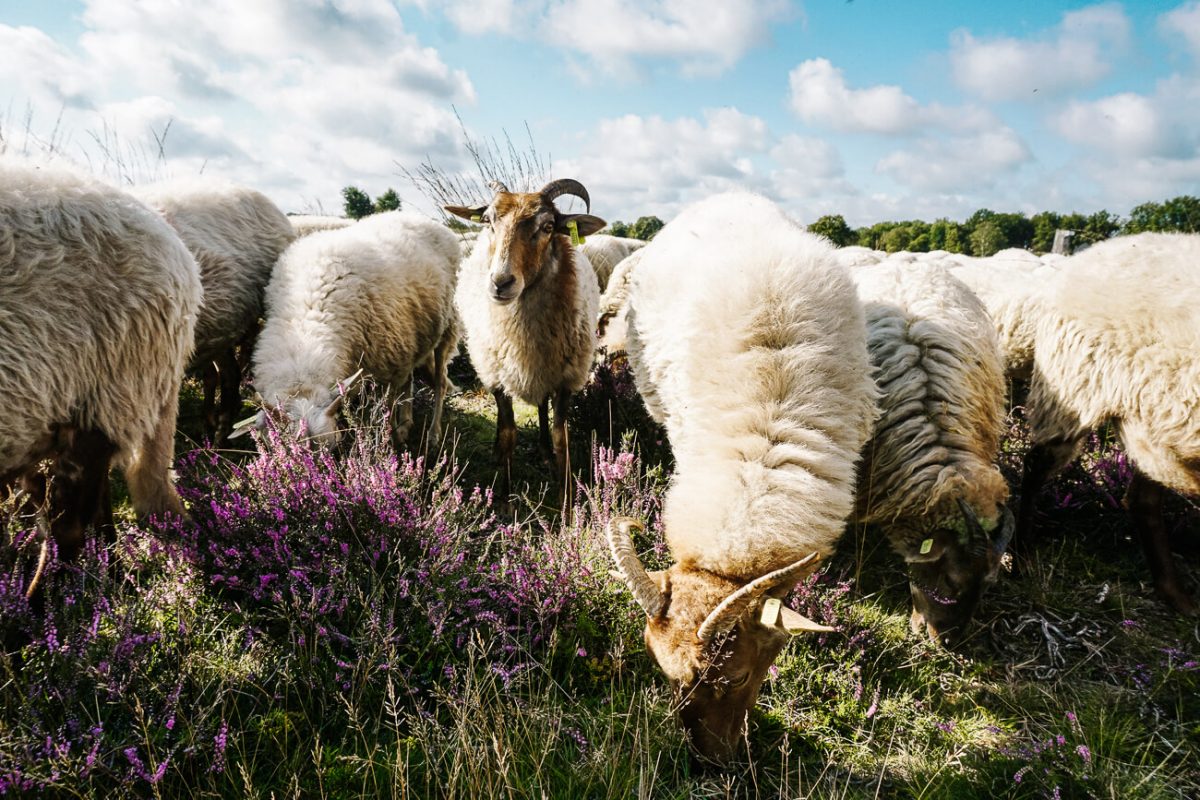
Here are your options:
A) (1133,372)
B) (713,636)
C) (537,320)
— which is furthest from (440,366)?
(1133,372)

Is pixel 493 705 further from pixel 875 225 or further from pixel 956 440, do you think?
pixel 875 225

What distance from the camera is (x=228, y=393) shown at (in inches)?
217

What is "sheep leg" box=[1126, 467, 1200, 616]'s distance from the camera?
11.3ft

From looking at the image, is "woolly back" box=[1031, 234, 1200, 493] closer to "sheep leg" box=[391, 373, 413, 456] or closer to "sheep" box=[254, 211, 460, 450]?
"sheep" box=[254, 211, 460, 450]

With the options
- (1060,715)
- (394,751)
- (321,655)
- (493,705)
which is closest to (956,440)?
(1060,715)

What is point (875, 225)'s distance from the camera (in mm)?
48188

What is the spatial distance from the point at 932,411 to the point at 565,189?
3.23 metres

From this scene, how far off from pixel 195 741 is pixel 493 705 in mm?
987

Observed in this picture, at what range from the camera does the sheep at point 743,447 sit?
226 centimetres

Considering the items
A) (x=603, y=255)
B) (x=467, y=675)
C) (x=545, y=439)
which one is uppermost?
(x=603, y=255)

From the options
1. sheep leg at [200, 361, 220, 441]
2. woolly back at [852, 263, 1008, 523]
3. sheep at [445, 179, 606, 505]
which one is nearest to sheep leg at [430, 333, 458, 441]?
sheep at [445, 179, 606, 505]

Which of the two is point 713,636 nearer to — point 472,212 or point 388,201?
point 472,212

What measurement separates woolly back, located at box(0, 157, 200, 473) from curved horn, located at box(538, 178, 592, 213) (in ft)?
8.49

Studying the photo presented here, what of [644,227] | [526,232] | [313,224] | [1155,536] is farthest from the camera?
[644,227]
